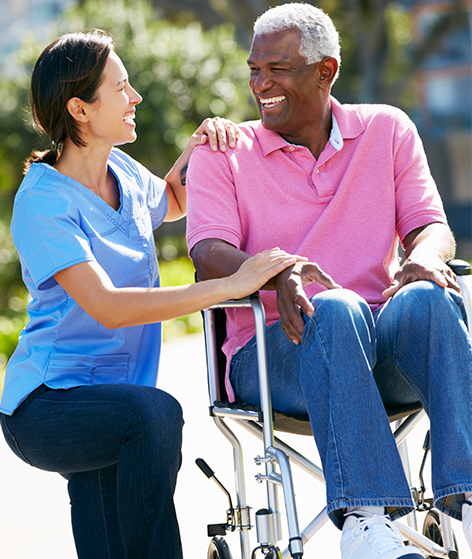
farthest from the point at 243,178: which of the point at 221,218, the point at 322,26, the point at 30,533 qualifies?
the point at 30,533

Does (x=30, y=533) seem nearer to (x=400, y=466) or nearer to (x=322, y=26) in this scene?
(x=400, y=466)

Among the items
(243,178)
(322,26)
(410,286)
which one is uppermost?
(322,26)

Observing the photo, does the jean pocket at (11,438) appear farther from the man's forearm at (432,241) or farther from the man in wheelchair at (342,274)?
the man's forearm at (432,241)

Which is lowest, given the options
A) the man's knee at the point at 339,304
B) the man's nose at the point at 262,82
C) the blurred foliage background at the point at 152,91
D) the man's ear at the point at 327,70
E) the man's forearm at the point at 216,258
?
the man's knee at the point at 339,304

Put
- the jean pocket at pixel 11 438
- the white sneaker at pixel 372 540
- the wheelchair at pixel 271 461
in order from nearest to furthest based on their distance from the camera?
the white sneaker at pixel 372 540, the wheelchair at pixel 271 461, the jean pocket at pixel 11 438

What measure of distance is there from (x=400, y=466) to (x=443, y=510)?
0.59ft

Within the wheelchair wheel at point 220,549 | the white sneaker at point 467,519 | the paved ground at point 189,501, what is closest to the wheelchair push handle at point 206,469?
the wheelchair wheel at point 220,549

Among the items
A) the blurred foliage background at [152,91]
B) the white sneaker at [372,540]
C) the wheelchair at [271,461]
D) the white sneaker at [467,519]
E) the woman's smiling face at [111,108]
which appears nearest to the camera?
the white sneaker at [372,540]

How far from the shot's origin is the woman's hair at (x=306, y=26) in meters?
2.60

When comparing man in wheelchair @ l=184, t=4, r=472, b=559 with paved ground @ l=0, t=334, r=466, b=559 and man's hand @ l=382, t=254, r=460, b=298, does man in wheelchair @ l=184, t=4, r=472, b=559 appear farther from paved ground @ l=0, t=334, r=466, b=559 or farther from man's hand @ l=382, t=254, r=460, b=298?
paved ground @ l=0, t=334, r=466, b=559

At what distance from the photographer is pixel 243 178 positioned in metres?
2.63

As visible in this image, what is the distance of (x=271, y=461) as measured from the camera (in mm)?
2096

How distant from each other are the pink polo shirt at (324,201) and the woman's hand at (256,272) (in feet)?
1.00

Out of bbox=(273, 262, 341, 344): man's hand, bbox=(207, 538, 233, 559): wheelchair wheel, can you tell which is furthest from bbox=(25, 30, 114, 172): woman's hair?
bbox=(207, 538, 233, 559): wheelchair wheel
